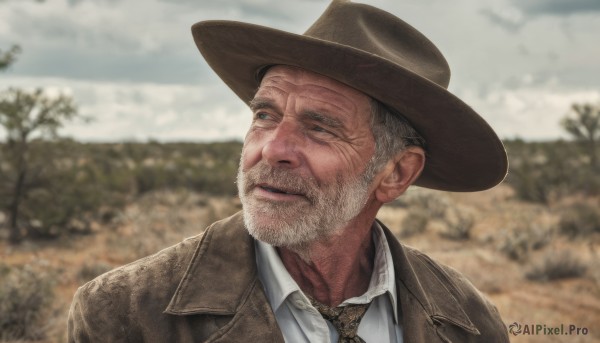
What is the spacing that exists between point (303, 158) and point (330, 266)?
1.87 feet

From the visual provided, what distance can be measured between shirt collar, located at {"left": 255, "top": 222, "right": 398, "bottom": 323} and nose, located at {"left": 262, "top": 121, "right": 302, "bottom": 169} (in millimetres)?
416

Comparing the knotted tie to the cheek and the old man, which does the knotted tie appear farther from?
the cheek

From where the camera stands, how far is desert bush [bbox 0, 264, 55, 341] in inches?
296

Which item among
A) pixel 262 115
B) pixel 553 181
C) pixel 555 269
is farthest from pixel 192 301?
pixel 553 181

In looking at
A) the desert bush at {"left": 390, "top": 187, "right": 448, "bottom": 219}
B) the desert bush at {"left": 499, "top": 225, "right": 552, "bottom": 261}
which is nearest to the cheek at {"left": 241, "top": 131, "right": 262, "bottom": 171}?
the desert bush at {"left": 499, "top": 225, "right": 552, "bottom": 261}

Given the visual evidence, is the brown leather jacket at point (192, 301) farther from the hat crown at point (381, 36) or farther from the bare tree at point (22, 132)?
the bare tree at point (22, 132)

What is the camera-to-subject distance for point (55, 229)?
14.2 meters

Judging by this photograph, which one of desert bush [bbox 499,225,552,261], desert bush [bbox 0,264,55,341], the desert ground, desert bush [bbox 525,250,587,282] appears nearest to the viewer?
desert bush [bbox 0,264,55,341]

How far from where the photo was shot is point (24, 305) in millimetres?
7816

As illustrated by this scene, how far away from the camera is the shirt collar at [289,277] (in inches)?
108

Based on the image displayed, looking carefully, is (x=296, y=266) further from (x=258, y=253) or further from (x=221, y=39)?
(x=221, y=39)

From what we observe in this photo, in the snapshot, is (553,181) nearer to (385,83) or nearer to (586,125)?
(586,125)

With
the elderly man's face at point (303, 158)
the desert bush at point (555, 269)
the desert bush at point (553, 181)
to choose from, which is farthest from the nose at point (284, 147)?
the desert bush at point (553, 181)

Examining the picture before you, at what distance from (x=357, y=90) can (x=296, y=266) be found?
2.91 feet
